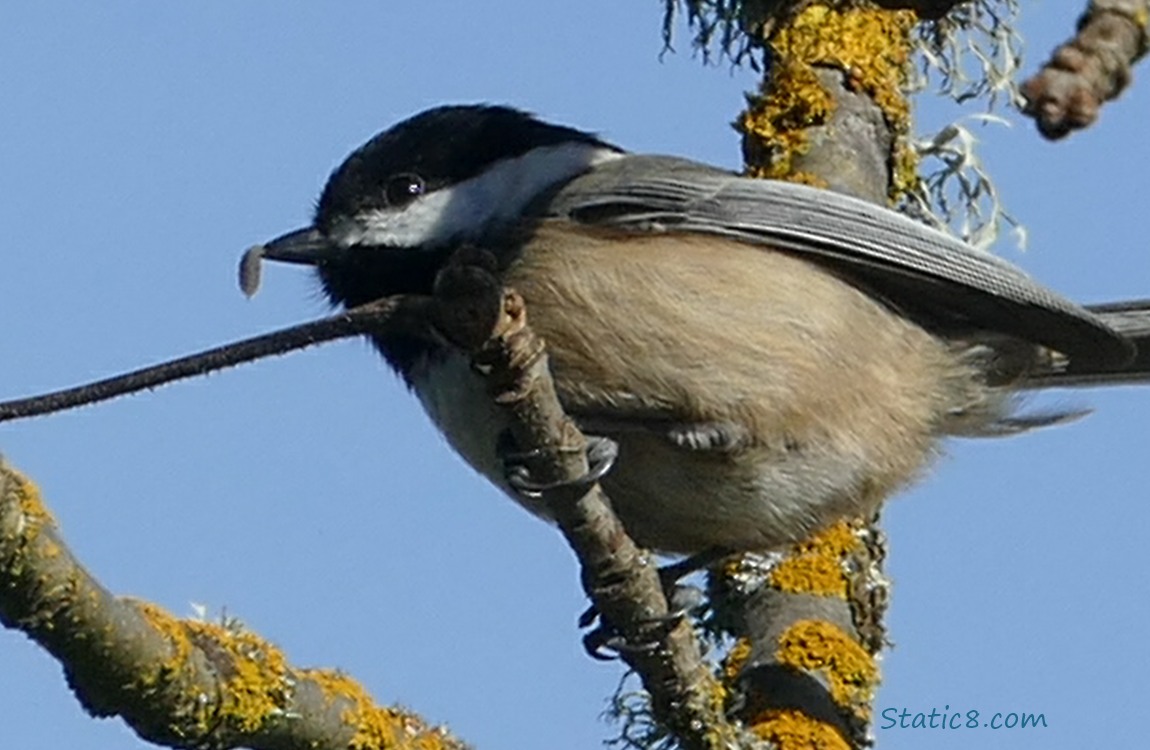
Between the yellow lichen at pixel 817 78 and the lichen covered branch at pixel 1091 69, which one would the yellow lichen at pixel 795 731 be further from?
the lichen covered branch at pixel 1091 69

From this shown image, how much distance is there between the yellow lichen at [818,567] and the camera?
3779 millimetres

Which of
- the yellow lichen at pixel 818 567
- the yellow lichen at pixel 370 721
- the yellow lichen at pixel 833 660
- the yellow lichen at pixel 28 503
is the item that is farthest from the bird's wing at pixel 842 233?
the yellow lichen at pixel 28 503

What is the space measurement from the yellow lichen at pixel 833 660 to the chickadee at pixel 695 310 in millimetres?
181

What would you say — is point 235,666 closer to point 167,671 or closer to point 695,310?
point 167,671

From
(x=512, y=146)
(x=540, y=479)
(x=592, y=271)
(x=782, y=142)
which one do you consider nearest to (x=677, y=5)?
(x=782, y=142)

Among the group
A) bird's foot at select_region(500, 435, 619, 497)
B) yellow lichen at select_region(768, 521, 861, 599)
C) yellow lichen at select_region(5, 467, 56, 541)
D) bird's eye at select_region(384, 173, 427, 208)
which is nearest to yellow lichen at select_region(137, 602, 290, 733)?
yellow lichen at select_region(5, 467, 56, 541)

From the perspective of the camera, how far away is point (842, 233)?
3.72 m

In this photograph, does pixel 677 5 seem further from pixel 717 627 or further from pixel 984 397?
pixel 717 627

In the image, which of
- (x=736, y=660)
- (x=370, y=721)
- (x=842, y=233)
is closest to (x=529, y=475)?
(x=370, y=721)

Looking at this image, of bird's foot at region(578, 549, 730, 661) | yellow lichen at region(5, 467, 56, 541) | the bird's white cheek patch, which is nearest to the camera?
yellow lichen at region(5, 467, 56, 541)

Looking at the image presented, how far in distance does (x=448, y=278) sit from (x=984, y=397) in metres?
1.97

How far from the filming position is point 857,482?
369 cm

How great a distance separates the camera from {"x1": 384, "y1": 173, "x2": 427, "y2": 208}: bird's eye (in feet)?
11.7

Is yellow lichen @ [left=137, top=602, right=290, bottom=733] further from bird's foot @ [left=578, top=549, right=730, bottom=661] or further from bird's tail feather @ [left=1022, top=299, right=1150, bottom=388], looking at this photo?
bird's tail feather @ [left=1022, top=299, right=1150, bottom=388]
